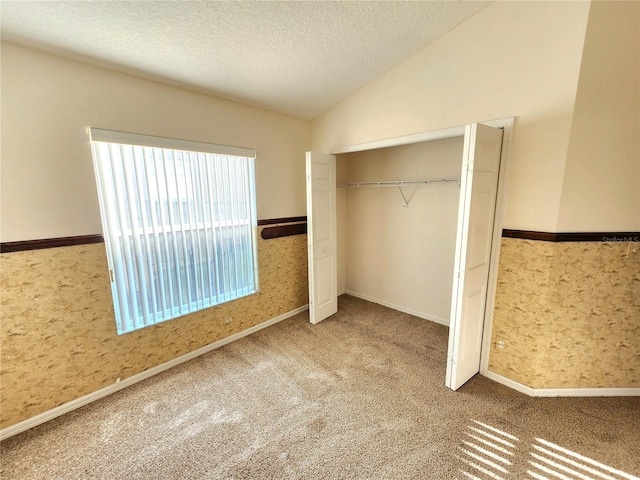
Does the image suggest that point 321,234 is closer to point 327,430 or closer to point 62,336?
point 327,430

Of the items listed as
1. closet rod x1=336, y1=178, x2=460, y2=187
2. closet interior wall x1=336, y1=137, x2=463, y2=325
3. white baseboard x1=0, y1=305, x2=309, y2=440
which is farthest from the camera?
closet interior wall x1=336, y1=137, x2=463, y2=325

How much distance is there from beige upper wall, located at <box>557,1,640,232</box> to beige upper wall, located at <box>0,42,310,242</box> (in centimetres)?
291

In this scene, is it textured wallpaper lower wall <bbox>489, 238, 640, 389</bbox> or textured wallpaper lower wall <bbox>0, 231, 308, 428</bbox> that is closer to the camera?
textured wallpaper lower wall <bbox>0, 231, 308, 428</bbox>

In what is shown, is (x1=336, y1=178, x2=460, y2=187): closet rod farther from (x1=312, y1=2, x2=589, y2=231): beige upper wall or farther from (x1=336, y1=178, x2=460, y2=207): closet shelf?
(x1=312, y1=2, x2=589, y2=231): beige upper wall

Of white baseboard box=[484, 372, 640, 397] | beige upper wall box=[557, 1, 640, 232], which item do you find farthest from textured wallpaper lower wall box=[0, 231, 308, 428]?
beige upper wall box=[557, 1, 640, 232]

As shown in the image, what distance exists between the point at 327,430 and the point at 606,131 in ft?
8.97

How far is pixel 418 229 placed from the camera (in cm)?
332

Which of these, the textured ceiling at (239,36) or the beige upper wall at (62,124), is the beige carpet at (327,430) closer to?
the beige upper wall at (62,124)

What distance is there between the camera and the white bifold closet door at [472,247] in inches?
74.0

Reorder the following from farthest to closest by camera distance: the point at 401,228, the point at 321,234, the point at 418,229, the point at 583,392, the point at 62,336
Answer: the point at 401,228 < the point at 418,229 < the point at 321,234 < the point at 583,392 < the point at 62,336

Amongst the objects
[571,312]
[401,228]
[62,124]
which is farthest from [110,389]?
[571,312]

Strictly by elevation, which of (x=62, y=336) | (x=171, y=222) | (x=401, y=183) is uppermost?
(x=401, y=183)

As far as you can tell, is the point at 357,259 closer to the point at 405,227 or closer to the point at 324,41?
the point at 405,227

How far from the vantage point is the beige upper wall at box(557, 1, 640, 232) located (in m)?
1.67
